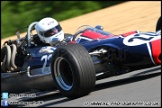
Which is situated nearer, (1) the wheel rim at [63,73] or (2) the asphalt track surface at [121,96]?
(2) the asphalt track surface at [121,96]

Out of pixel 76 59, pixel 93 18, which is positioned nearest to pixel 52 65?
pixel 76 59

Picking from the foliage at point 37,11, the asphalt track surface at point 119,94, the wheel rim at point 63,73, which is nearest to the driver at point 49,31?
the asphalt track surface at point 119,94

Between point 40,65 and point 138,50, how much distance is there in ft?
6.18

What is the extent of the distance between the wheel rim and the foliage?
15.3 metres

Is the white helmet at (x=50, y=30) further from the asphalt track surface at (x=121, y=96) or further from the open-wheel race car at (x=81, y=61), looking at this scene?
the asphalt track surface at (x=121, y=96)

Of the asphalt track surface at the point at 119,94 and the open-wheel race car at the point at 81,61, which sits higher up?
the open-wheel race car at the point at 81,61

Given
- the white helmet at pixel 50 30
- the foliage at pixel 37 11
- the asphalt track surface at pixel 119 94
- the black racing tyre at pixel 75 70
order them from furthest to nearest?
the foliage at pixel 37 11 → the white helmet at pixel 50 30 → the black racing tyre at pixel 75 70 → the asphalt track surface at pixel 119 94

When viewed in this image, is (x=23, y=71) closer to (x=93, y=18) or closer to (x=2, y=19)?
(x=93, y=18)

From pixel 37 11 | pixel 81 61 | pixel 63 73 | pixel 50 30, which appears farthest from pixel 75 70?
pixel 37 11

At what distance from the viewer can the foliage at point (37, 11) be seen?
2295 cm

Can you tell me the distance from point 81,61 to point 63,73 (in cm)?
72

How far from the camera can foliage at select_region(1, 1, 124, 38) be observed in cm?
2295

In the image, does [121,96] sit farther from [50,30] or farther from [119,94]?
[50,30]

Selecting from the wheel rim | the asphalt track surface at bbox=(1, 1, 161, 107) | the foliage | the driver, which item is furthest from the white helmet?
the foliage
